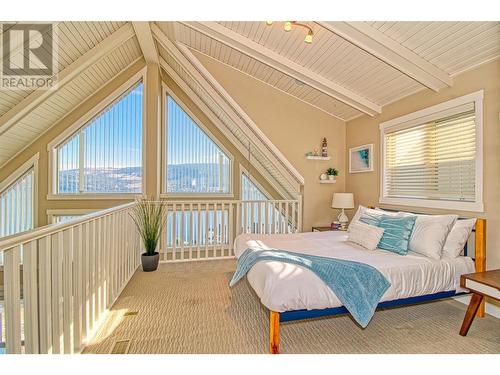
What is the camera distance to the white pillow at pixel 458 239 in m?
2.34

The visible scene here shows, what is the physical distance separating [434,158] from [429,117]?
19.0 inches

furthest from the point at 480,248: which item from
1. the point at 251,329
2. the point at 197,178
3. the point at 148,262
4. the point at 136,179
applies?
the point at 136,179

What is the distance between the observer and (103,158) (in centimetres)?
465

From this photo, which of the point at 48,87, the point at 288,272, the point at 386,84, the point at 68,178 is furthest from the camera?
the point at 68,178

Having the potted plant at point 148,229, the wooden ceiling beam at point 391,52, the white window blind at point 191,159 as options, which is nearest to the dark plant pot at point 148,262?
the potted plant at point 148,229

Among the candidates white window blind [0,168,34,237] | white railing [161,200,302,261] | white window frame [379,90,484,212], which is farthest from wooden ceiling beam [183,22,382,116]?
white window blind [0,168,34,237]

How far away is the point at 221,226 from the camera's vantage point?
452cm

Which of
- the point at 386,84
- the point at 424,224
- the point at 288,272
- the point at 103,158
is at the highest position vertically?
the point at 386,84

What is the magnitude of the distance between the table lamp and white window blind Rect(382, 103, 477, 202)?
1.71ft

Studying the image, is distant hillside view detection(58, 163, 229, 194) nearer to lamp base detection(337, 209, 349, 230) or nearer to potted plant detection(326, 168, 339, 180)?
potted plant detection(326, 168, 339, 180)

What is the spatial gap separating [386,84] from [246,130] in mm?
2045
